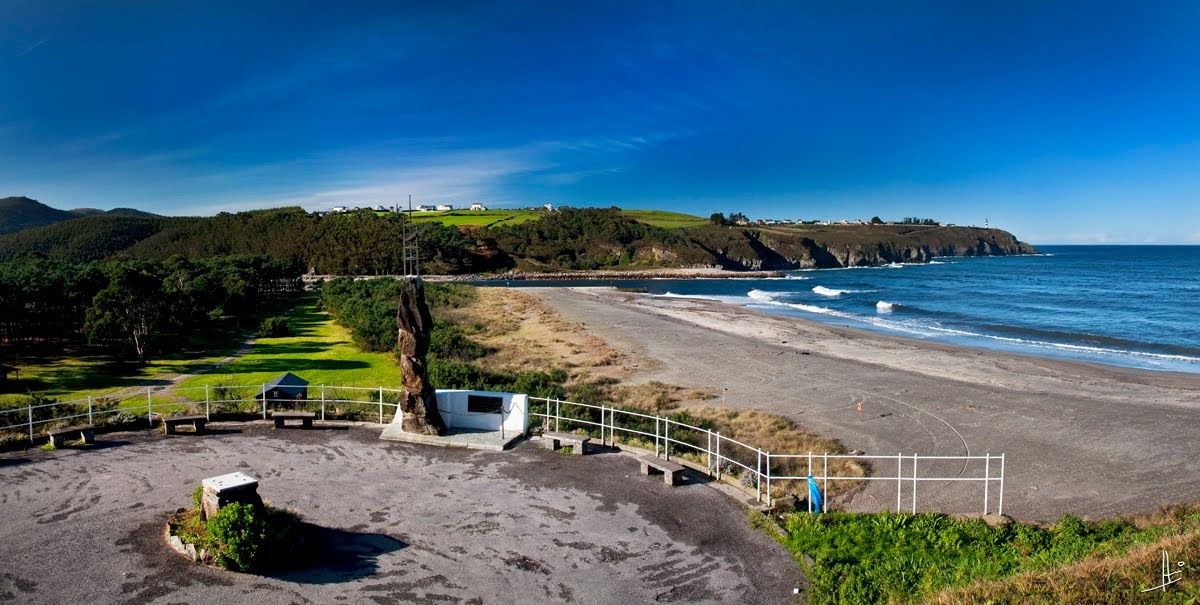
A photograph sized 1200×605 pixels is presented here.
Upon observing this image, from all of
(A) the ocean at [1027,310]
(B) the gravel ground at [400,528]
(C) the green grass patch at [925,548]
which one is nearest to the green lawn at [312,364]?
(B) the gravel ground at [400,528]

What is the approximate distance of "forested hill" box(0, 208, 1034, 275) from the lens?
122812mm

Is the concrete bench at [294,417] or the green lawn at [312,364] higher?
the concrete bench at [294,417]

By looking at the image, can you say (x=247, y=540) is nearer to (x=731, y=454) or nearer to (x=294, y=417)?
(x=294, y=417)

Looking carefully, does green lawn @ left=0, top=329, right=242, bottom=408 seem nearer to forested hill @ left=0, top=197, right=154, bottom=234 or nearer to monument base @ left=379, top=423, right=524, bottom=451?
monument base @ left=379, top=423, right=524, bottom=451

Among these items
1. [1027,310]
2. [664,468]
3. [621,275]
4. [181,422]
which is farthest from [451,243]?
[664,468]

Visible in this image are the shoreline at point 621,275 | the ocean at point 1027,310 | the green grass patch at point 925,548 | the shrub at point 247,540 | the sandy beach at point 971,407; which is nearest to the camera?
the green grass patch at point 925,548

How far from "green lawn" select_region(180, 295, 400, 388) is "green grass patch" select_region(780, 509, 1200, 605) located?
2137 cm

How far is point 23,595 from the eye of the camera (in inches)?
359

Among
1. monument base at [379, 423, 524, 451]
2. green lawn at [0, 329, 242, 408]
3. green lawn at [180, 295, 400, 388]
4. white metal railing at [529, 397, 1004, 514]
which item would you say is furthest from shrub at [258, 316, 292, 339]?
monument base at [379, 423, 524, 451]

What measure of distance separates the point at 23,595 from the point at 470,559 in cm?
604

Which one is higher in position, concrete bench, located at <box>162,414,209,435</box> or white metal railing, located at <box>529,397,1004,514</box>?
concrete bench, located at <box>162,414,209,435</box>

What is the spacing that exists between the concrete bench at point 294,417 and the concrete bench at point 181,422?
1.66m

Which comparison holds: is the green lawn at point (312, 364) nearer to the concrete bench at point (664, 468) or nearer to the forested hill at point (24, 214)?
the concrete bench at point (664, 468)

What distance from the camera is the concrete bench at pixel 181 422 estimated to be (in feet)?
54.7
